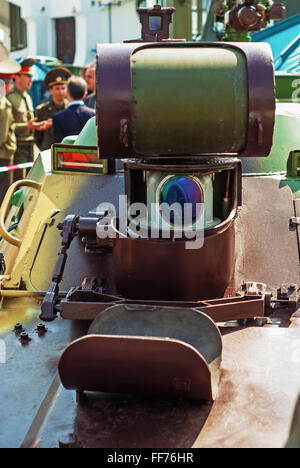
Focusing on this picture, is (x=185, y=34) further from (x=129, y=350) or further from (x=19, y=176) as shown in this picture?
(x=19, y=176)

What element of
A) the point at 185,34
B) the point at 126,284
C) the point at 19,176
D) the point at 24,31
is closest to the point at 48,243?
the point at 126,284

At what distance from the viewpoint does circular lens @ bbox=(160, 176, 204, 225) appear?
132 inches

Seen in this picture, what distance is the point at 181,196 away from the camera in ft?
11.0

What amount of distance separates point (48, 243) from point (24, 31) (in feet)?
89.2

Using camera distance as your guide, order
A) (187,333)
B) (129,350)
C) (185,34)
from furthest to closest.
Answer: (185,34), (187,333), (129,350)

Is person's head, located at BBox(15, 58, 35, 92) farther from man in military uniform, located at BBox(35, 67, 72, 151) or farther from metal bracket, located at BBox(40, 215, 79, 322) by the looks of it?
metal bracket, located at BBox(40, 215, 79, 322)

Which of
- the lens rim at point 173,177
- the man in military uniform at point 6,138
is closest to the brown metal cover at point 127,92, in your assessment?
the lens rim at point 173,177

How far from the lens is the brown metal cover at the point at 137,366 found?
260 centimetres

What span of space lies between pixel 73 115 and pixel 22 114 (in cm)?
351

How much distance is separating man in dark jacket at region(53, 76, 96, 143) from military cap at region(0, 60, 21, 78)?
3.00 meters

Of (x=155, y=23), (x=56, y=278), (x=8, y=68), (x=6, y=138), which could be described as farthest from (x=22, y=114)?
(x=56, y=278)

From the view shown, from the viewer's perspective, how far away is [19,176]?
412 inches

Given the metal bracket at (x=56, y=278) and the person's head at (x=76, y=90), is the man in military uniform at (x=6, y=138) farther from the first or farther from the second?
the metal bracket at (x=56, y=278)

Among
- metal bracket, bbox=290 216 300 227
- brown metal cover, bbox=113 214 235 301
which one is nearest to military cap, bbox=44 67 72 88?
metal bracket, bbox=290 216 300 227
